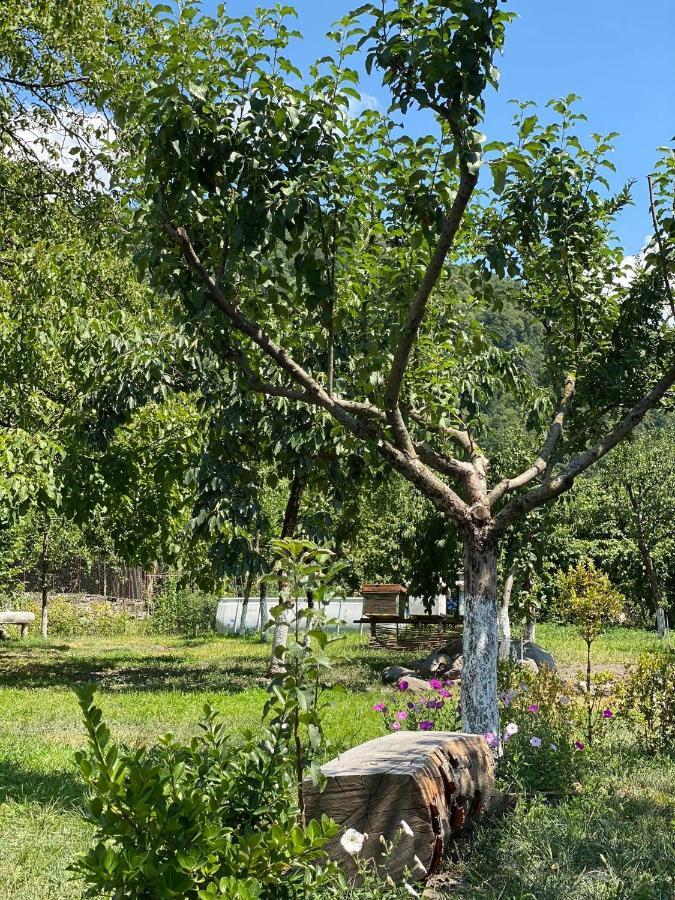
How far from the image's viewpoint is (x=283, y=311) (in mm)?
5605

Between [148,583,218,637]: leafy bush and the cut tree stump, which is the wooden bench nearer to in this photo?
[148,583,218,637]: leafy bush

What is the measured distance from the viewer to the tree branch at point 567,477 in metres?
5.72

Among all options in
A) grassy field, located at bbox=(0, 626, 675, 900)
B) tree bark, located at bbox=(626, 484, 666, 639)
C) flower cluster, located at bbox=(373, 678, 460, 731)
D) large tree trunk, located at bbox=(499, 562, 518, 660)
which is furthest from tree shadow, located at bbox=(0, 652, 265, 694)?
tree bark, located at bbox=(626, 484, 666, 639)

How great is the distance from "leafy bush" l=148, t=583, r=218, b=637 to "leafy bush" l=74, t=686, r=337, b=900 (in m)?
23.6

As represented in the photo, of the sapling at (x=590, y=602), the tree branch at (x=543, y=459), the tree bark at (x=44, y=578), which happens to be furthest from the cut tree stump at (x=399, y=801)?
the tree bark at (x=44, y=578)

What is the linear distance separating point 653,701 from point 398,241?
4.60 m

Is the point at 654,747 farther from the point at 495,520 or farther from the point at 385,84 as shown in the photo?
the point at 385,84

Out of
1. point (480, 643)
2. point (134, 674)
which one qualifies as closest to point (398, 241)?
point (480, 643)

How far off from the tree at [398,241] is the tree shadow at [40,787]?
266cm

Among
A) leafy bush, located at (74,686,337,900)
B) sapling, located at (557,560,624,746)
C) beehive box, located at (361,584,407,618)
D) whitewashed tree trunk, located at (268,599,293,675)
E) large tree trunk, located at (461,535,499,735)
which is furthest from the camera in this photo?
beehive box, located at (361,584,407,618)

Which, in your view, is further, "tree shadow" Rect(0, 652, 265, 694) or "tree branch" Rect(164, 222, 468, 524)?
"tree shadow" Rect(0, 652, 265, 694)

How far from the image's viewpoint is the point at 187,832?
8.67 feet

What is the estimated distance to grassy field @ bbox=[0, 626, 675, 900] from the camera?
384 centimetres

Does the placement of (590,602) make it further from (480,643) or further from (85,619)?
(85,619)
